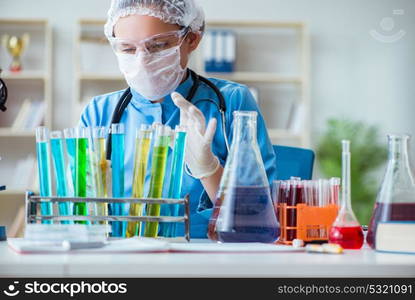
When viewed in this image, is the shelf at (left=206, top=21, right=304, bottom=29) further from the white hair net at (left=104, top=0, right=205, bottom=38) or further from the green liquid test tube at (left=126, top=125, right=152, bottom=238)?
→ the green liquid test tube at (left=126, top=125, right=152, bottom=238)

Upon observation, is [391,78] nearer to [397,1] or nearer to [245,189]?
[397,1]

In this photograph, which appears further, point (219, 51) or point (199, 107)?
point (219, 51)

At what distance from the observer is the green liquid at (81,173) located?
1018mm

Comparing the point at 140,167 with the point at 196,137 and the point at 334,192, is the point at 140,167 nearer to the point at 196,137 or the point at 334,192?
the point at 196,137

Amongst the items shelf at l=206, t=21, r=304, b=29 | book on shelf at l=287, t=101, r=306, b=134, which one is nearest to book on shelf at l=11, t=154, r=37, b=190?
shelf at l=206, t=21, r=304, b=29

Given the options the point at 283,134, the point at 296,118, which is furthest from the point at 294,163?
the point at 296,118

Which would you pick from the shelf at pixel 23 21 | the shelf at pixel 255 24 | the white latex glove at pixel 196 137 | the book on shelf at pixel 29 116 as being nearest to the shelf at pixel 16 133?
the book on shelf at pixel 29 116

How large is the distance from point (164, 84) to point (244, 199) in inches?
31.2

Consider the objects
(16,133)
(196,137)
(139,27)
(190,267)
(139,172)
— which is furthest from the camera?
(16,133)

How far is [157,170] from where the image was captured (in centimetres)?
106

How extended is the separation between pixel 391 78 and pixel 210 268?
14.5ft

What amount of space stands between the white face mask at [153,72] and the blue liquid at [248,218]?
0.72m

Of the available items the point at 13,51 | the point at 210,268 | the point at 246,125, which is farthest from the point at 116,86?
the point at 210,268

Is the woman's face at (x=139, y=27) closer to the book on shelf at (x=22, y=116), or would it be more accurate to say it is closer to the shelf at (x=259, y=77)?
the shelf at (x=259, y=77)
